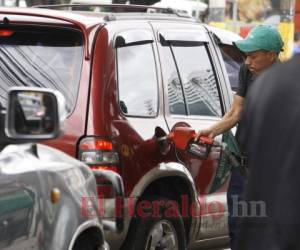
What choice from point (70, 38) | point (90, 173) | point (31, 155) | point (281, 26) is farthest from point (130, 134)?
point (281, 26)

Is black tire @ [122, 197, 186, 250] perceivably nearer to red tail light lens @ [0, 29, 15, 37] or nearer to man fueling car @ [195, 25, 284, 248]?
man fueling car @ [195, 25, 284, 248]

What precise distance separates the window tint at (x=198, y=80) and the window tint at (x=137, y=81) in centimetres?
45

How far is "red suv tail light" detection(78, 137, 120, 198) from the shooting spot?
231 inches

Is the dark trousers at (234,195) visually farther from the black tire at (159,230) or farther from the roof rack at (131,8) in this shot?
the roof rack at (131,8)

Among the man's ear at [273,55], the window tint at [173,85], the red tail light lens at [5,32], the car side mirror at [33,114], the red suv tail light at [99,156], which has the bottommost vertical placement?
the red suv tail light at [99,156]

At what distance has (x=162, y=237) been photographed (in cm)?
661

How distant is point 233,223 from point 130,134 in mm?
976

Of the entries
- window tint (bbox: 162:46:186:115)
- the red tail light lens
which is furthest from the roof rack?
the red tail light lens

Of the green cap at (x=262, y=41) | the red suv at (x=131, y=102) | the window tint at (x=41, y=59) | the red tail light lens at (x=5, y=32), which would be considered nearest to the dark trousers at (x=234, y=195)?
the red suv at (x=131, y=102)

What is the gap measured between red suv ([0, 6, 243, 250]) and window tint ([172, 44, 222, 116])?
0.05 ft

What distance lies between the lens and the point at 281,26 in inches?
801

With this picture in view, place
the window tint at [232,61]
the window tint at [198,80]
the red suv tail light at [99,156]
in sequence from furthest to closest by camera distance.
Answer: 1. the window tint at [232,61]
2. the window tint at [198,80]
3. the red suv tail light at [99,156]

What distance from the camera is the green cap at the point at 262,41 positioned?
20.5 feet

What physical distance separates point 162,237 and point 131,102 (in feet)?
3.30
